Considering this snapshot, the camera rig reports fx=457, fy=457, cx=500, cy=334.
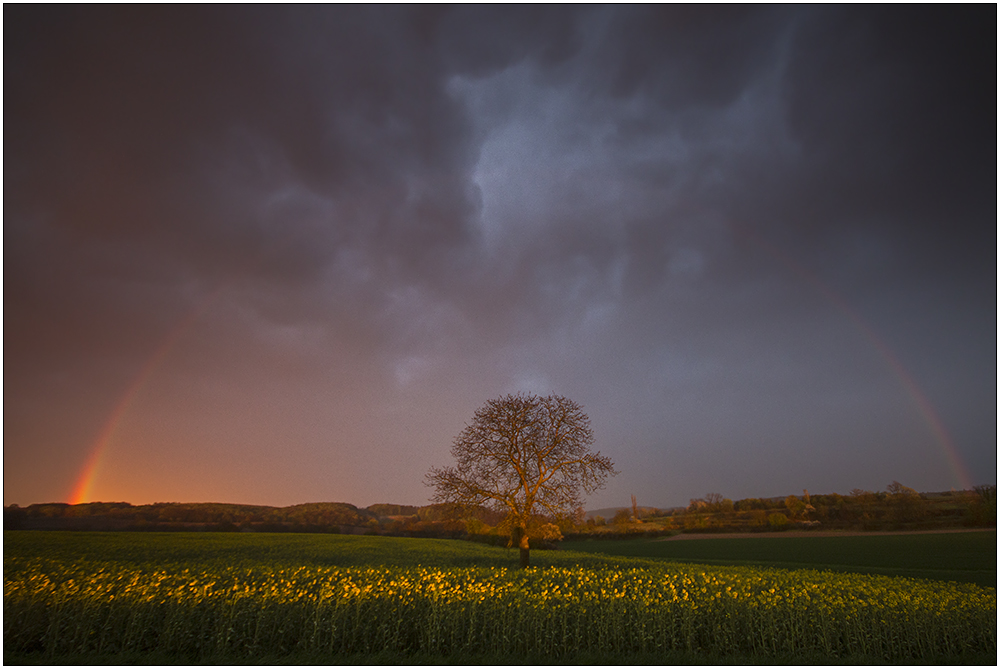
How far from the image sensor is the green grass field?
107 ft

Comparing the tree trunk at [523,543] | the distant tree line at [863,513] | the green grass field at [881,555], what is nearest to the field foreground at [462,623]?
the tree trunk at [523,543]

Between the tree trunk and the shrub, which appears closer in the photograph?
the tree trunk

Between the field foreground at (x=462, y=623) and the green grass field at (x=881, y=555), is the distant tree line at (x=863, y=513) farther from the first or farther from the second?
the field foreground at (x=462, y=623)

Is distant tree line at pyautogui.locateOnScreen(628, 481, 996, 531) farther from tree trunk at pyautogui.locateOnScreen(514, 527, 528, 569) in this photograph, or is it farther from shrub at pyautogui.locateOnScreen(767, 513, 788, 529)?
tree trunk at pyautogui.locateOnScreen(514, 527, 528, 569)

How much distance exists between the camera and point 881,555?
43.2 m

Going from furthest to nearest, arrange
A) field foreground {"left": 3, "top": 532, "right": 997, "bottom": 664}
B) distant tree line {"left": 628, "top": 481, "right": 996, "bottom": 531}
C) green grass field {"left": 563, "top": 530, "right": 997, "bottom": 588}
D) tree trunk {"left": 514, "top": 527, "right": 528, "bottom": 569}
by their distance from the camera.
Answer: distant tree line {"left": 628, "top": 481, "right": 996, "bottom": 531} → green grass field {"left": 563, "top": 530, "right": 997, "bottom": 588} → tree trunk {"left": 514, "top": 527, "right": 528, "bottom": 569} → field foreground {"left": 3, "top": 532, "right": 997, "bottom": 664}

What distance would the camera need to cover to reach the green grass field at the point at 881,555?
1280 inches

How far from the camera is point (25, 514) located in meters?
53.0

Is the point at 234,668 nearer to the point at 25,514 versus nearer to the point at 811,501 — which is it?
the point at 25,514

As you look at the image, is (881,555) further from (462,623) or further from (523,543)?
(462,623)

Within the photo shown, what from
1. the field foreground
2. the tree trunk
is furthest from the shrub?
the field foreground

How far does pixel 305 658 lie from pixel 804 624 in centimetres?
1083

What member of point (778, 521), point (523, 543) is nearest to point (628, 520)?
point (778, 521)

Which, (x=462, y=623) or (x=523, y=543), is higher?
(x=523, y=543)
